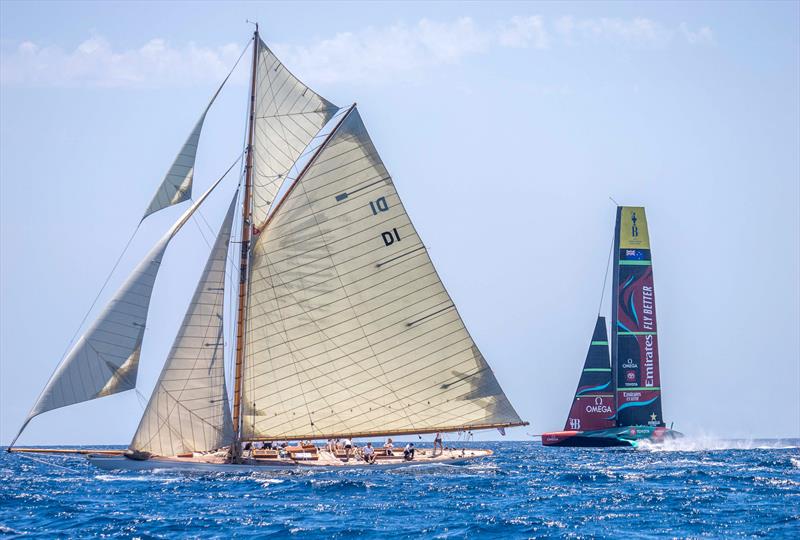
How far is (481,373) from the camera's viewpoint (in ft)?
156

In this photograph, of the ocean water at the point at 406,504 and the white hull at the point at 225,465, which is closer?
the ocean water at the point at 406,504

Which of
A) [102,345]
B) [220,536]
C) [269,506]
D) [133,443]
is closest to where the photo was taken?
[220,536]

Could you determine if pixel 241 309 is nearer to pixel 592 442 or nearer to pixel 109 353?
pixel 109 353

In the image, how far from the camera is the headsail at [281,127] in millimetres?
47188

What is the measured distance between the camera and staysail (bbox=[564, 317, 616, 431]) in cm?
8825

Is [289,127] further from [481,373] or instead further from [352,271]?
[481,373]

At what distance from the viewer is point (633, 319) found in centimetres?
8888

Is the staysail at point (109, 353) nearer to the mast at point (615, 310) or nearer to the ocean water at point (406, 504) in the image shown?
the ocean water at point (406, 504)

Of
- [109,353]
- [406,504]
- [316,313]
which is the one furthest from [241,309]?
[406,504]

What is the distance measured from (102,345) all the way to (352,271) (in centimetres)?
995

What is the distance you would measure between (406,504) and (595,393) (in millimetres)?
53320

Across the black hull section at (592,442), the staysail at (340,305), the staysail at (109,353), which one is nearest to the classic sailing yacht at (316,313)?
the staysail at (340,305)

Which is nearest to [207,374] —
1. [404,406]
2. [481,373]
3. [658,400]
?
[404,406]

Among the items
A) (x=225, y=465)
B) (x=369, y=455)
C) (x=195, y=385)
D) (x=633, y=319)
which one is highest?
(x=633, y=319)
